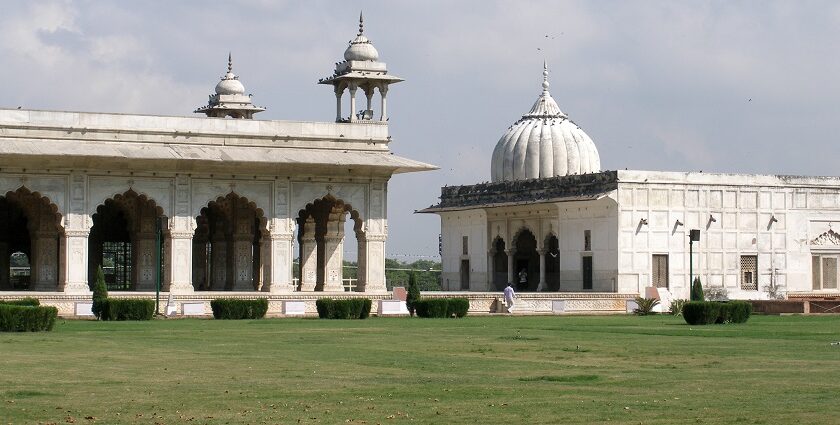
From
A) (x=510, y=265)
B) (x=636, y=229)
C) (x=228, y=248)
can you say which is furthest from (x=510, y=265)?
(x=228, y=248)

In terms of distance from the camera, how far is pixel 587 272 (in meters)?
43.8

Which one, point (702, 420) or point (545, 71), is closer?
point (702, 420)

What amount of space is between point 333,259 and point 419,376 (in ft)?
88.5

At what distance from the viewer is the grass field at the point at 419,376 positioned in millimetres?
12094

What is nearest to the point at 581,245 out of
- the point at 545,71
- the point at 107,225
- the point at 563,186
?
the point at 563,186

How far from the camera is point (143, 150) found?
3647 cm

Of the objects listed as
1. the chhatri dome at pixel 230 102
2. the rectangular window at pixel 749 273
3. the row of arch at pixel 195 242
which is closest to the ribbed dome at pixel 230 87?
the chhatri dome at pixel 230 102

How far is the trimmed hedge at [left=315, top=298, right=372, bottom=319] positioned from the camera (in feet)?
103

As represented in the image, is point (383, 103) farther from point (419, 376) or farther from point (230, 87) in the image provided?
point (419, 376)

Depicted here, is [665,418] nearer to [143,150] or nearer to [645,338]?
[645,338]

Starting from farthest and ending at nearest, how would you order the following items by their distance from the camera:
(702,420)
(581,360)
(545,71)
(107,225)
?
1. (545,71)
2. (107,225)
3. (581,360)
4. (702,420)

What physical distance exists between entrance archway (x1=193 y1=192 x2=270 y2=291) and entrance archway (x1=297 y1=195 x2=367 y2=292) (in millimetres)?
1326

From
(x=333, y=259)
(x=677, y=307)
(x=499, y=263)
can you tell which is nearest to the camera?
(x=677, y=307)

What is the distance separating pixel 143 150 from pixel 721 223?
57.4ft
